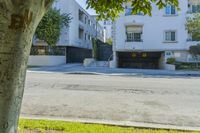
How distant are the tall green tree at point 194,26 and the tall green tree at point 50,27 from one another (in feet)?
48.5

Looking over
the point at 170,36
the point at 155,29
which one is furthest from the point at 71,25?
the point at 170,36

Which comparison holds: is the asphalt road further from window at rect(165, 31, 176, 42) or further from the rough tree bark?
window at rect(165, 31, 176, 42)

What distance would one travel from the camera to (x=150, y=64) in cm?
3198

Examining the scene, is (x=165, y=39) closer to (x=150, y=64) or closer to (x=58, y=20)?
(x=150, y=64)

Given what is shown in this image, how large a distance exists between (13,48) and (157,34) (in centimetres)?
2806

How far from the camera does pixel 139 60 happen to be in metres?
31.5

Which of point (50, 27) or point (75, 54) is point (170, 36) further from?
point (75, 54)

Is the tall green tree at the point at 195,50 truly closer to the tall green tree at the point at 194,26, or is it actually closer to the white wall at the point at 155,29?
the tall green tree at the point at 194,26

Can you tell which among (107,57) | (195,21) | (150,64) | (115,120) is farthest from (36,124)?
(107,57)

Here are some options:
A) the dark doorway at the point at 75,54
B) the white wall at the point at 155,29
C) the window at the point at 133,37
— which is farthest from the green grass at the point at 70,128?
the dark doorway at the point at 75,54

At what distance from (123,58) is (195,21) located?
9.85 metres

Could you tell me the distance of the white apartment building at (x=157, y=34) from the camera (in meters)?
28.7

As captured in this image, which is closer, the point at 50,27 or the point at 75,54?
the point at 50,27

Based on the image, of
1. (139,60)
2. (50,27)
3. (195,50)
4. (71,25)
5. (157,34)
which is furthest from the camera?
(71,25)
